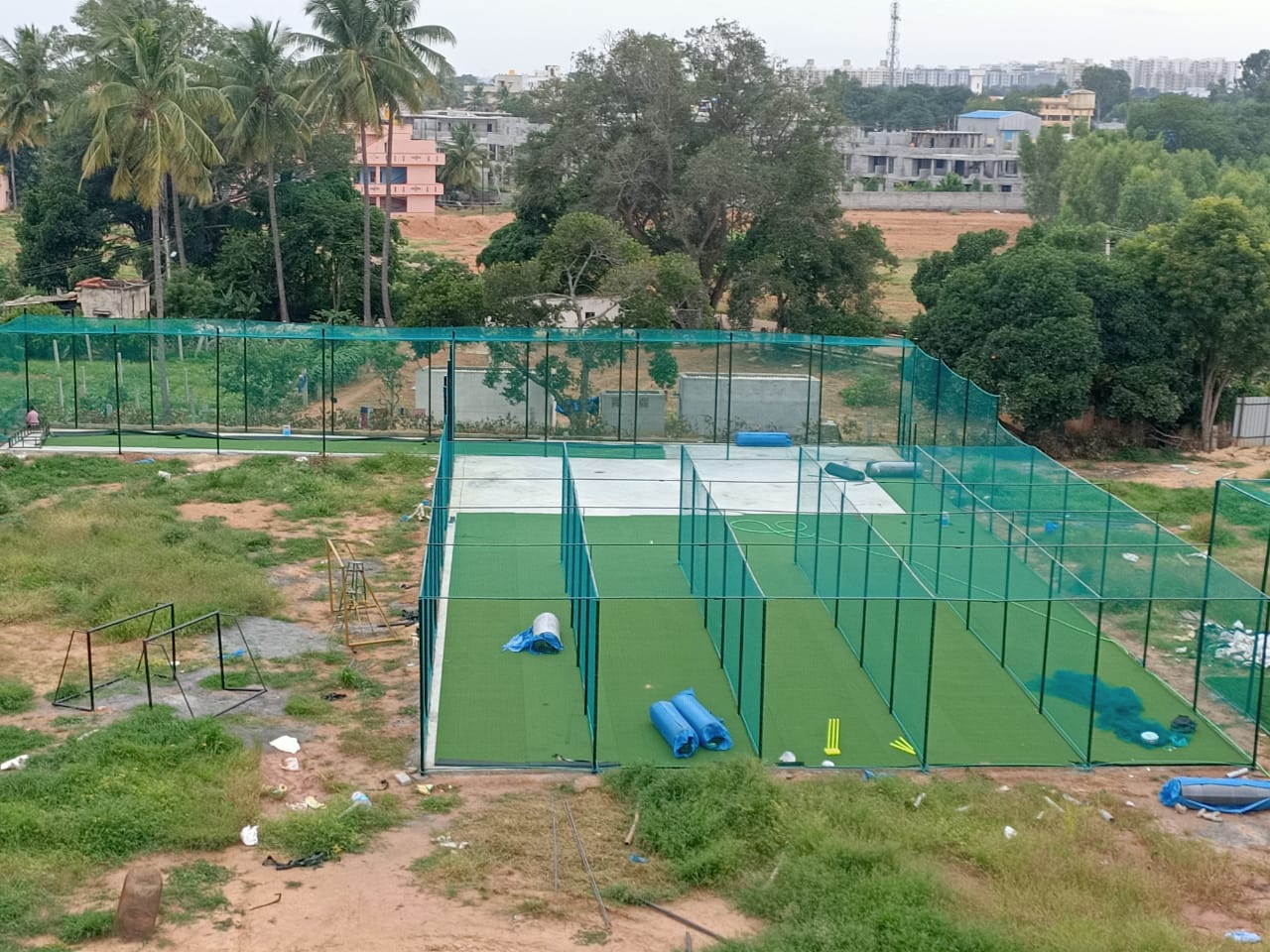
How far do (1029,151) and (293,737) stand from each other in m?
77.6

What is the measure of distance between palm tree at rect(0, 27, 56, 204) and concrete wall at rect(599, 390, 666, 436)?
38826 millimetres

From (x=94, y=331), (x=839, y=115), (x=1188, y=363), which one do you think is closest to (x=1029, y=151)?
(x=839, y=115)

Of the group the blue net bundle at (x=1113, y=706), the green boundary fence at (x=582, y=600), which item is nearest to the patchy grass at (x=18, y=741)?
the green boundary fence at (x=582, y=600)

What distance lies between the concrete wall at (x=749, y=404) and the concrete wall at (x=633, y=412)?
629 millimetres

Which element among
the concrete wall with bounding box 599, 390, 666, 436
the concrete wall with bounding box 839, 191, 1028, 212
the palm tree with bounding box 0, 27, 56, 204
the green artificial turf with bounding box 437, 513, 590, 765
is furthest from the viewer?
the concrete wall with bounding box 839, 191, 1028, 212

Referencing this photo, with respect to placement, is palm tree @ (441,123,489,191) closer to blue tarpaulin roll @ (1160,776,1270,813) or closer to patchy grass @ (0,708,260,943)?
patchy grass @ (0,708,260,943)

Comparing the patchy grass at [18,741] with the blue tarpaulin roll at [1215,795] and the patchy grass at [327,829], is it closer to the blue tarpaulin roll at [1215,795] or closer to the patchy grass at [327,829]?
the patchy grass at [327,829]

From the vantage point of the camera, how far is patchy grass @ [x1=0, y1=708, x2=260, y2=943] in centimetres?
1470

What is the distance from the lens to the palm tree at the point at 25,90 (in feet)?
209

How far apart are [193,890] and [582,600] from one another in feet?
23.1

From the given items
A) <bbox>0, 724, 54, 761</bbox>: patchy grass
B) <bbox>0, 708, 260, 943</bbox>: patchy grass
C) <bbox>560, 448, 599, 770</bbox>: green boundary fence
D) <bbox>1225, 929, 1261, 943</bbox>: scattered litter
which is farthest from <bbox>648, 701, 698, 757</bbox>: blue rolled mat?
<bbox>0, 724, 54, 761</bbox>: patchy grass

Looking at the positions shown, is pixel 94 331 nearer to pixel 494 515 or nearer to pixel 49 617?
pixel 494 515

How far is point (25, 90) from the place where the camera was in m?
64.1

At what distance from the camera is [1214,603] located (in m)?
20.1
